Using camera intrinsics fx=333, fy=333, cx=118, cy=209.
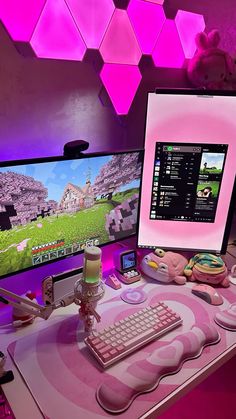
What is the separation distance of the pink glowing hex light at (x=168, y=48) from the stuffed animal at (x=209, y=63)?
8 centimetres

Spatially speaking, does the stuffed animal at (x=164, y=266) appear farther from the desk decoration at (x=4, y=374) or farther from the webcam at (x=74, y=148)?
the desk decoration at (x=4, y=374)

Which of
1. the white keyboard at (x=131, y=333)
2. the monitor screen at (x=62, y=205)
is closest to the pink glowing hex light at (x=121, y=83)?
the monitor screen at (x=62, y=205)

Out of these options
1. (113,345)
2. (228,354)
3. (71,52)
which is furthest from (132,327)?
(71,52)

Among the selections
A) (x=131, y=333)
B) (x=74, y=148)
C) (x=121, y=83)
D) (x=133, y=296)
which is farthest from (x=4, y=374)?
(x=121, y=83)

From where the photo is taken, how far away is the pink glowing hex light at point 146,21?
4.23 feet

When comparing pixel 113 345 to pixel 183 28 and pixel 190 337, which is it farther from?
pixel 183 28

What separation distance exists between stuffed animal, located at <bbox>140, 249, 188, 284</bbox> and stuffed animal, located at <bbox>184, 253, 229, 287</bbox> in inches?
1.5

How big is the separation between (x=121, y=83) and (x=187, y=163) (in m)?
0.42

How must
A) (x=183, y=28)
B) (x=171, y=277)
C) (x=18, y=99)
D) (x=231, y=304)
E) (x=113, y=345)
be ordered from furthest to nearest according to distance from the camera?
(x=183, y=28)
(x=171, y=277)
(x=231, y=304)
(x=18, y=99)
(x=113, y=345)

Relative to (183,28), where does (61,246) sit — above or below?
below

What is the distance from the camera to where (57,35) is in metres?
1.10

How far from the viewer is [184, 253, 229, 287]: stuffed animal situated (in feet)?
4.39

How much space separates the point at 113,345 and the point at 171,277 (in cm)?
45

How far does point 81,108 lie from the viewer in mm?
1257
